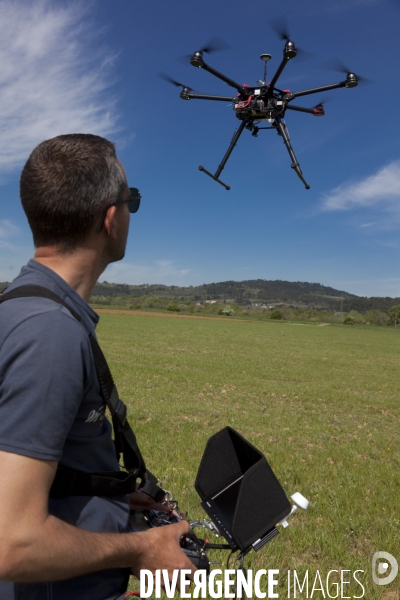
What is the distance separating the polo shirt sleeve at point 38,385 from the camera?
1.23m

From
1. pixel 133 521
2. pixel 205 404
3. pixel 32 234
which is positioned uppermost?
pixel 32 234

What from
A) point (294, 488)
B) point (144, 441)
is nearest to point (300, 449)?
point (294, 488)

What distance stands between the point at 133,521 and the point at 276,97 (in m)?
9.07

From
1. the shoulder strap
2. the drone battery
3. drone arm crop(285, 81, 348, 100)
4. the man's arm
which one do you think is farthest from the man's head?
drone arm crop(285, 81, 348, 100)

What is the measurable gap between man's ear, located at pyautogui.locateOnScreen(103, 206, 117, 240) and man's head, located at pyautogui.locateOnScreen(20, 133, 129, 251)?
27 mm

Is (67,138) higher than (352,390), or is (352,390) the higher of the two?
(67,138)

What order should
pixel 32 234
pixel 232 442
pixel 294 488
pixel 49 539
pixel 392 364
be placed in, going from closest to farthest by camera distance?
pixel 49 539
pixel 32 234
pixel 232 442
pixel 294 488
pixel 392 364

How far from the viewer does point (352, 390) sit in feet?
53.2

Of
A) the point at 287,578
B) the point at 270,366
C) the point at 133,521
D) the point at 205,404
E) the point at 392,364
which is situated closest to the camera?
the point at 133,521

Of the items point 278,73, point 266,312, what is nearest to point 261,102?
point 278,73

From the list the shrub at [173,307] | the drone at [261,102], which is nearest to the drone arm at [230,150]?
the drone at [261,102]

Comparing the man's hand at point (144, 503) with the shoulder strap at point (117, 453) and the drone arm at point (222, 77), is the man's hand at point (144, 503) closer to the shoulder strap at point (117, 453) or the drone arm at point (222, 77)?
the shoulder strap at point (117, 453)

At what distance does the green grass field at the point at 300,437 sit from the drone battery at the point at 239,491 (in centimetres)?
261

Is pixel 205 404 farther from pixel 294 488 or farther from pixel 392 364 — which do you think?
pixel 392 364
